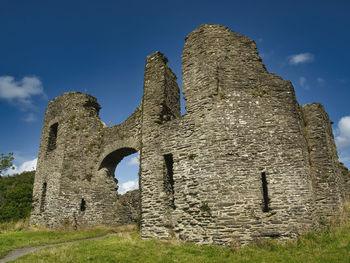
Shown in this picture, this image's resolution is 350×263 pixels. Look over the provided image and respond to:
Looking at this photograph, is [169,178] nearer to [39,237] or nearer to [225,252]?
[225,252]

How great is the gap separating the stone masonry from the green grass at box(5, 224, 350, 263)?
1.25 feet

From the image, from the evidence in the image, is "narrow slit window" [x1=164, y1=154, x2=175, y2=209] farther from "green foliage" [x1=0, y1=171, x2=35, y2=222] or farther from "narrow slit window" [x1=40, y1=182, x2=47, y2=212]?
"green foliage" [x1=0, y1=171, x2=35, y2=222]

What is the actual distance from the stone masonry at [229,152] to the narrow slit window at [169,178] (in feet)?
0.12

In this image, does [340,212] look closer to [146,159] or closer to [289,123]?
[289,123]

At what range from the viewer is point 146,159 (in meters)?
10.7

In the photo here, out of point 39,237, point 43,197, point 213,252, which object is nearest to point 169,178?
point 213,252

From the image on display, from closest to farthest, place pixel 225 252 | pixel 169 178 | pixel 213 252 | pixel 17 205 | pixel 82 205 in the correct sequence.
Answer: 1. pixel 225 252
2. pixel 213 252
3. pixel 169 178
4. pixel 82 205
5. pixel 17 205

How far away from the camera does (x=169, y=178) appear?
10.2 metres

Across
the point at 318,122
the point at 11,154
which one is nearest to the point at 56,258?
the point at 318,122

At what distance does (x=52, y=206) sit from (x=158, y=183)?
24.4 feet

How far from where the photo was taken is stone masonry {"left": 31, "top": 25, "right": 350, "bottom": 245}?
7910 mm

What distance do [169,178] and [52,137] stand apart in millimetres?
10308

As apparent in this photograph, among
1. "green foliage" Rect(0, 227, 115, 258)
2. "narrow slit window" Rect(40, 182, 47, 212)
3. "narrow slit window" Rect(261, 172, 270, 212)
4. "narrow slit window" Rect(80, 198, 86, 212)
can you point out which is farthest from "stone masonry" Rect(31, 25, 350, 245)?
"narrow slit window" Rect(40, 182, 47, 212)

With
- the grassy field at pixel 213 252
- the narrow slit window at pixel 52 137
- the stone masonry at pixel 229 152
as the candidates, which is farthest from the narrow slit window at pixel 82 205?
the grassy field at pixel 213 252
